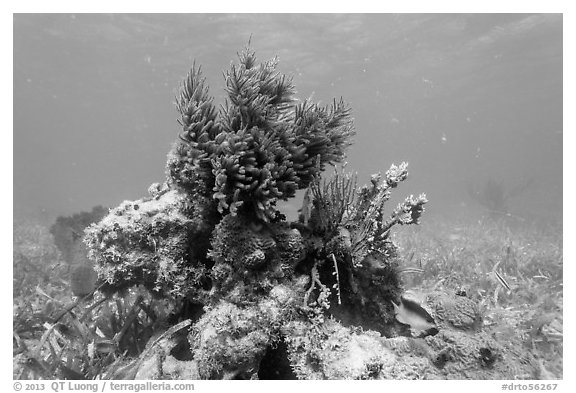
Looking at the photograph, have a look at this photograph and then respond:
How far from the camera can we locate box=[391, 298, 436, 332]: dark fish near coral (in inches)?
141

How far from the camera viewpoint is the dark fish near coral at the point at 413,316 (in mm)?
3580

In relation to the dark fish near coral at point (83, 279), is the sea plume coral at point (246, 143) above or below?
above

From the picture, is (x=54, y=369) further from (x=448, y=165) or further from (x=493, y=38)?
(x=448, y=165)

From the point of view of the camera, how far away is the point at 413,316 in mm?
3691

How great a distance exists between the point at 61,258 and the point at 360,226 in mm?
10108

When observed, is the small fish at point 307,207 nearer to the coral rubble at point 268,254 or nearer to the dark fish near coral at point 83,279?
the coral rubble at point 268,254

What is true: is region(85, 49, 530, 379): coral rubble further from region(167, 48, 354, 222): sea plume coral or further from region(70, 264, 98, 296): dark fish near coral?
region(70, 264, 98, 296): dark fish near coral

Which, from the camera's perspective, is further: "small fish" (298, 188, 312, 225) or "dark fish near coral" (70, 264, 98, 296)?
"dark fish near coral" (70, 264, 98, 296)

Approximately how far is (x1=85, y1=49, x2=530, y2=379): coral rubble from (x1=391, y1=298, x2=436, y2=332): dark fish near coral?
7 cm

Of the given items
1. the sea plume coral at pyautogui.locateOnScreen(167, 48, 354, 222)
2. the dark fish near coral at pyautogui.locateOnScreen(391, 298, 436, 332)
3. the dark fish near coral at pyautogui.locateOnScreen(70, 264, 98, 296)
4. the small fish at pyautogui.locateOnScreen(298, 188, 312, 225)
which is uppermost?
the sea plume coral at pyautogui.locateOnScreen(167, 48, 354, 222)

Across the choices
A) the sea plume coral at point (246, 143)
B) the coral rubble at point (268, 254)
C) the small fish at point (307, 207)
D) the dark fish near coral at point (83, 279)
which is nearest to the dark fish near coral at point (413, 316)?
the coral rubble at point (268, 254)

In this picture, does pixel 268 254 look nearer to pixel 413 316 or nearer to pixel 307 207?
pixel 307 207

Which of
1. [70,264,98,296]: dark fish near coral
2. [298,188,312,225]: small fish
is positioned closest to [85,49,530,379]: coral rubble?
[298,188,312,225]: small fish

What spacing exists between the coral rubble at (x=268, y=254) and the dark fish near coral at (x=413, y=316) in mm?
69
